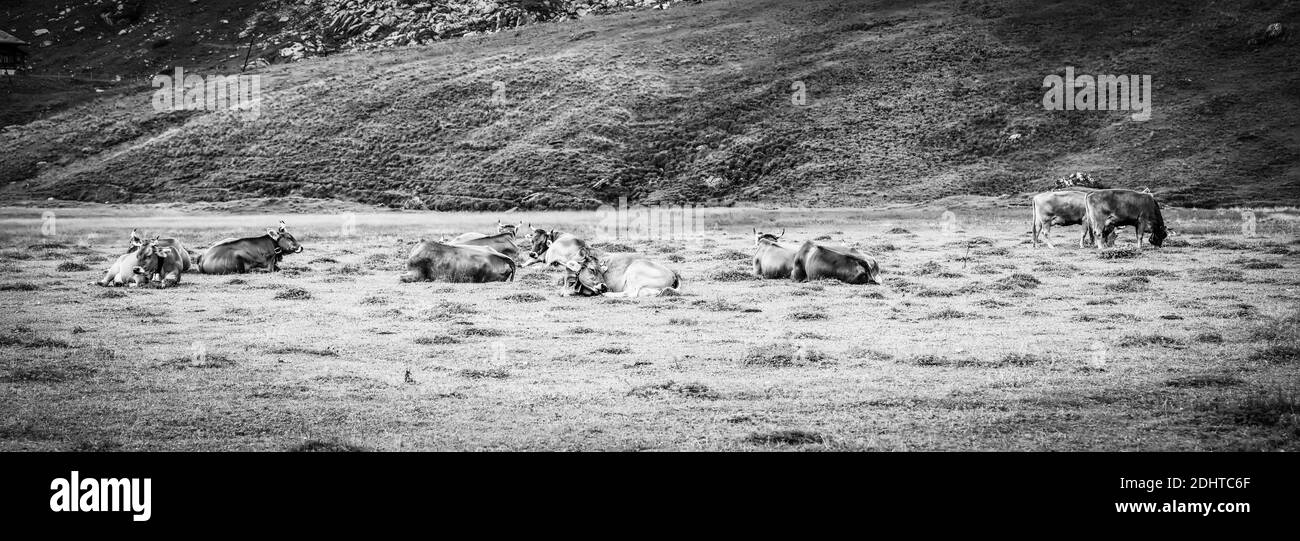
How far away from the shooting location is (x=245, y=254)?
2452 cm

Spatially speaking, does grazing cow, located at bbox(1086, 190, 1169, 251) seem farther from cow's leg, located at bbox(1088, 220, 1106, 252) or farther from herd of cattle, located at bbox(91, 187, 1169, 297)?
herd of cattle, located at bbox(91, 187, 1169, 297)

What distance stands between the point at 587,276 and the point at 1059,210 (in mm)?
16896

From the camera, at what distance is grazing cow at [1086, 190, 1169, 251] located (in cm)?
2859

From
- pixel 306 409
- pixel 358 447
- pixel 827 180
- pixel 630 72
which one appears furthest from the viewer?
pixel 630 72

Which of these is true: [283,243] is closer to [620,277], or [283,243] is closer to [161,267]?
[161,267]

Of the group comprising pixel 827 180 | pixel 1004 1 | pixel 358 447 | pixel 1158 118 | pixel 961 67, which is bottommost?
pixel 358 447

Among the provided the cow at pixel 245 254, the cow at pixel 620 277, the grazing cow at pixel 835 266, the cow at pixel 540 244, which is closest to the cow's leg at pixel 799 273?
the grazing cow at pixel 835 266

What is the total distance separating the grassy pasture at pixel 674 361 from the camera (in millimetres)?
9883

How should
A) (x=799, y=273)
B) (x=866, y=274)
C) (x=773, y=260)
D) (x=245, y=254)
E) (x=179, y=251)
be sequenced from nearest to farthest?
1. (x=866, y=274)
2. (x=799, y=273)
3. (x=773, y=260)
4. (x=179, y=251)
5. (x=245, y=254)

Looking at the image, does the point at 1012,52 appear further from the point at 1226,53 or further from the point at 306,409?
the point at 306,409

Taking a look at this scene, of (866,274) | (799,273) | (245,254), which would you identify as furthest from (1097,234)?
(245,254)

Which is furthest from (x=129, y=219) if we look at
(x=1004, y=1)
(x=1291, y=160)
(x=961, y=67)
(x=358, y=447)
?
(x=1004, y=1)

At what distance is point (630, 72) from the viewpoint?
287 ft

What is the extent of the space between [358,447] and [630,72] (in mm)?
80483
